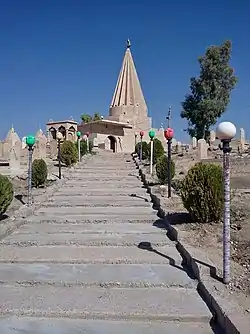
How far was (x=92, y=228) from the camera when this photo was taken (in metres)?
7.09

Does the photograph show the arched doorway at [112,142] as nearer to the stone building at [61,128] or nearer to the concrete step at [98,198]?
the stone building at [61,128]

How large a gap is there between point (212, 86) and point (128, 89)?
17.5m

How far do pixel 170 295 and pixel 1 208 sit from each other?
4.16m

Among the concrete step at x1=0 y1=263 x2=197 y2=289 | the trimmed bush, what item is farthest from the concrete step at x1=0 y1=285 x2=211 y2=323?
the trimmed bush

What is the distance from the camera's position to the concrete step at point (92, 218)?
25.0ft

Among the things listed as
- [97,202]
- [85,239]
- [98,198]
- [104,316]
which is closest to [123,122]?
[98,198]

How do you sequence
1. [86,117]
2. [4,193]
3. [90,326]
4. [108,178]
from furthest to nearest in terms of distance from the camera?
[86,117]
[108,178]
[4,193]
[90,326]

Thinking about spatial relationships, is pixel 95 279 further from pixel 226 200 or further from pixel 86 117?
pixel 86 117

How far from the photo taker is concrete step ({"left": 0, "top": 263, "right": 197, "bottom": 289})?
448cm

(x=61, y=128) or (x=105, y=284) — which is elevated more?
(x=61, y=128)

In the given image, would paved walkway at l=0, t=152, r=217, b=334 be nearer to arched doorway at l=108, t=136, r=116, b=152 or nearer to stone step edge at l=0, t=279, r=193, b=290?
stone step edge at l=0, t=279, r=193, b=290

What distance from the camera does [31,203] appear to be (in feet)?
29.2

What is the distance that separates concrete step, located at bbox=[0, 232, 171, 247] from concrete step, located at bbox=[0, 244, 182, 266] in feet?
0.44

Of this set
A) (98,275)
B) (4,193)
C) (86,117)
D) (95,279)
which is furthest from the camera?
(86,117)
